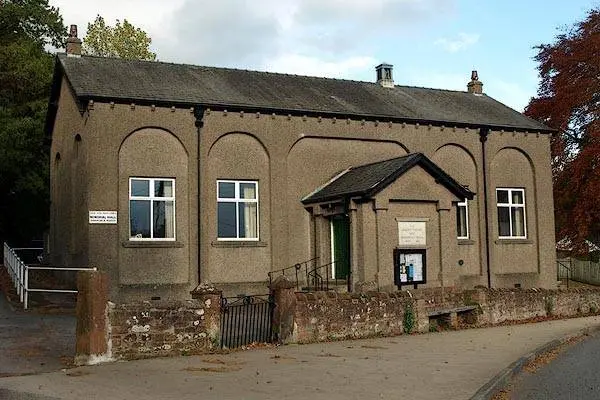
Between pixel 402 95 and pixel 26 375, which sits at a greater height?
pixel 402 95

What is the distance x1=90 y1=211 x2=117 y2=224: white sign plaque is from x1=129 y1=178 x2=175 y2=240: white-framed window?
64 cm

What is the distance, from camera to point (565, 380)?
10695 mm

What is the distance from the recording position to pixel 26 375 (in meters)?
10.6

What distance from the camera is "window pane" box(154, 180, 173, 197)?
67.9 feet

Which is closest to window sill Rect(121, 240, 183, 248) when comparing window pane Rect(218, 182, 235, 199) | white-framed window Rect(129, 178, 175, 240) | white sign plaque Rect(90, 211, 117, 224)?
white-framed window Rect(129, 178, 175, 240)

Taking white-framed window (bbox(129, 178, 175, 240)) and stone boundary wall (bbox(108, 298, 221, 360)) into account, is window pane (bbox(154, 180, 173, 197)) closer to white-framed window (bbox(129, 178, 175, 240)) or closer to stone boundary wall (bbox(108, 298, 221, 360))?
white-framed window (bbox(129, 178, 175, 240))

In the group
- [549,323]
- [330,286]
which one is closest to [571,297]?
[549,323]

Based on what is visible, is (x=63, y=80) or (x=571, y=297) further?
(x=63, y=80)

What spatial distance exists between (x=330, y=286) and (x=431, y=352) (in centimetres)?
818

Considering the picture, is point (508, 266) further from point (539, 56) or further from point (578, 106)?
point (539, 56)

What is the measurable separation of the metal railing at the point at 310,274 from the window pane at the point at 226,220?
1.82m

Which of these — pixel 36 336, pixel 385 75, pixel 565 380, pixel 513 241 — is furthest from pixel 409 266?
pixel 385 75

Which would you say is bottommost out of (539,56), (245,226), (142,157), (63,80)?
(245,226)

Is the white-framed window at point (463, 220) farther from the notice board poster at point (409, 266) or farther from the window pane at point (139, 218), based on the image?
Result: the window pane at point (139, 218)
